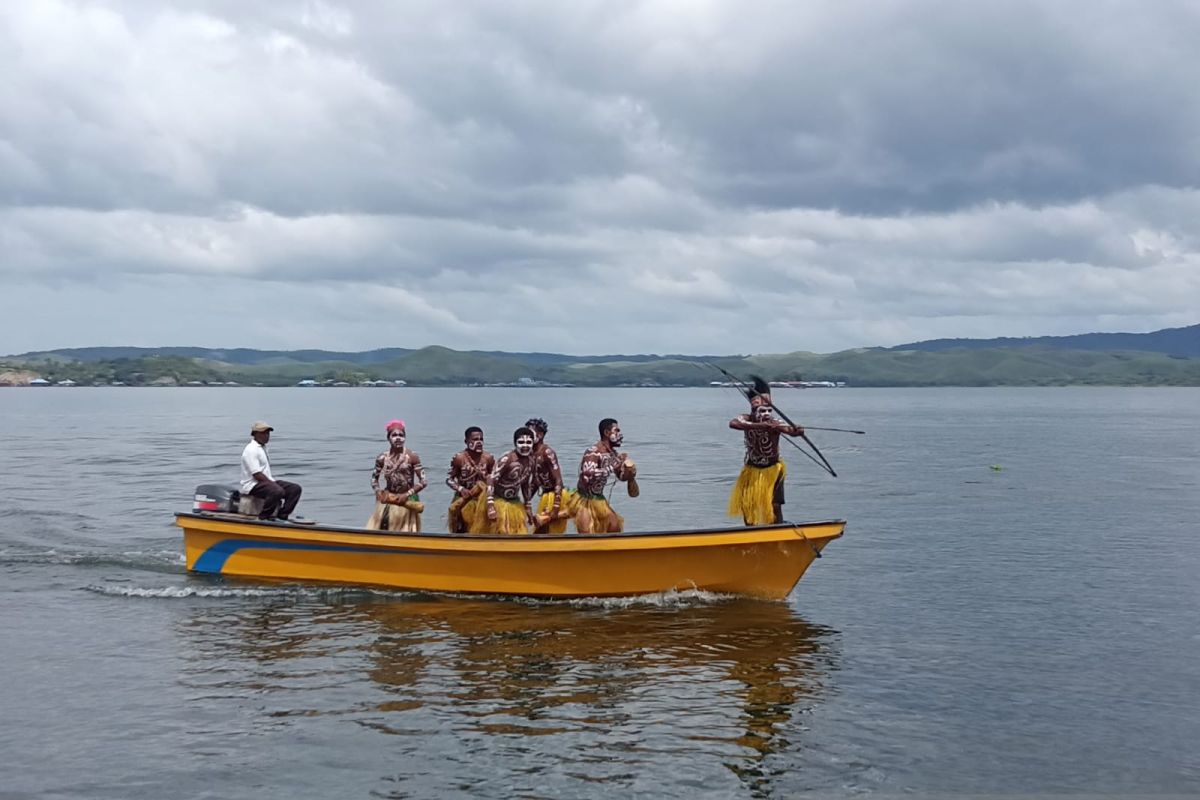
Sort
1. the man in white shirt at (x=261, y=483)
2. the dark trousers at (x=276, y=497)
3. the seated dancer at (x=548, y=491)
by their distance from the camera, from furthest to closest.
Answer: the dark trousers at (x=276, y=497) → the man in white shirt at (x=261, y=483) → the seated dancer at (x=548, y=491)

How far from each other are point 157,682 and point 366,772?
3.89 meters

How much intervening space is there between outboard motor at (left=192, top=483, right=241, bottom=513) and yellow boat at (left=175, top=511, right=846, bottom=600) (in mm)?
749

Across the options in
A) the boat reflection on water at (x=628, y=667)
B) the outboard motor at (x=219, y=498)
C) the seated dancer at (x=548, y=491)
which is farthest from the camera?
the outboard motor at (x=219, y=498)

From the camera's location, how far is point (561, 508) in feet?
50.4

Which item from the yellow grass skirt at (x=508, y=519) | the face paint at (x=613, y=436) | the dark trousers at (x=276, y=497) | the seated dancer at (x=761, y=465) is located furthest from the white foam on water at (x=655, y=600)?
the dark trousers at (x=276, y=497)

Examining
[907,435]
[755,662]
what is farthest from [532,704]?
[907,435]

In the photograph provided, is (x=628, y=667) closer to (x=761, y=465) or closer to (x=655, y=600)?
(x=655, y=600)

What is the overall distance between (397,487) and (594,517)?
3.12m

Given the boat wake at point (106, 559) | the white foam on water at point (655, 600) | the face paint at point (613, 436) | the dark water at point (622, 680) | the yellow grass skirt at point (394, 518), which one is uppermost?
→ the face paint at point (613, 436)

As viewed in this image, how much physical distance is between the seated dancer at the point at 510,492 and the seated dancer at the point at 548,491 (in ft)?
0.41

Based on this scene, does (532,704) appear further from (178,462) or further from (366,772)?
(178,462)

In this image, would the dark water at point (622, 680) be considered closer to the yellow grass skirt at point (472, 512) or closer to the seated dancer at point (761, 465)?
the yellow grass skirt at point (472, 512)

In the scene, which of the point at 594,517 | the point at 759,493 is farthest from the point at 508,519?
the point at 759,493

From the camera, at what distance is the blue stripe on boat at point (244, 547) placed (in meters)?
15.5
